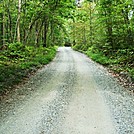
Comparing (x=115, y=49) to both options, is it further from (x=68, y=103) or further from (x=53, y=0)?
(x=68, y=103)

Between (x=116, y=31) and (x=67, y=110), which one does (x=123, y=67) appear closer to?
(x=116, y=31)

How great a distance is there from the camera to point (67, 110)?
7078 mm

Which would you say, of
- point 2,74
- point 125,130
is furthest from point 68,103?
point 2,74

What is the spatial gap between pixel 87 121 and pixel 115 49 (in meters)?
17.5

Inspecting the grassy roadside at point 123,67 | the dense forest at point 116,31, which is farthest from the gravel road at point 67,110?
the dense forest at point 116,31

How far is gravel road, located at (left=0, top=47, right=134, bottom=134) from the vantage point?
5.63m

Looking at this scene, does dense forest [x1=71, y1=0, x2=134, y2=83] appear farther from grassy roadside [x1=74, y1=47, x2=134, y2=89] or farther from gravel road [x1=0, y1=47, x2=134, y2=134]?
gravel road [x1=0, y1=47, x2=134, y2=134]

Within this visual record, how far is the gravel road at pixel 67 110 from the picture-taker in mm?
5629

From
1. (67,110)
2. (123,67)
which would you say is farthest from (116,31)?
(67,110)

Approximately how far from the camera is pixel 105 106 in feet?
25.0

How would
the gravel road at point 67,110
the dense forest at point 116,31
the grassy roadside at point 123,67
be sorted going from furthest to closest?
the dense forest at point 116,31 → the grassy roadside at point 123,67 → the gravel road at point 67,110

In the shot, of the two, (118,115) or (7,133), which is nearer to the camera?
(7,133)

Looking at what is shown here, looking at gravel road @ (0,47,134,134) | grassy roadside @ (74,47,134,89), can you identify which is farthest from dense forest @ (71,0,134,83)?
gravel road @ (0,47,134,134)

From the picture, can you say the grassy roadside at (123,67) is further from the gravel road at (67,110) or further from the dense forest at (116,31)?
the gravel road at (67,110)
